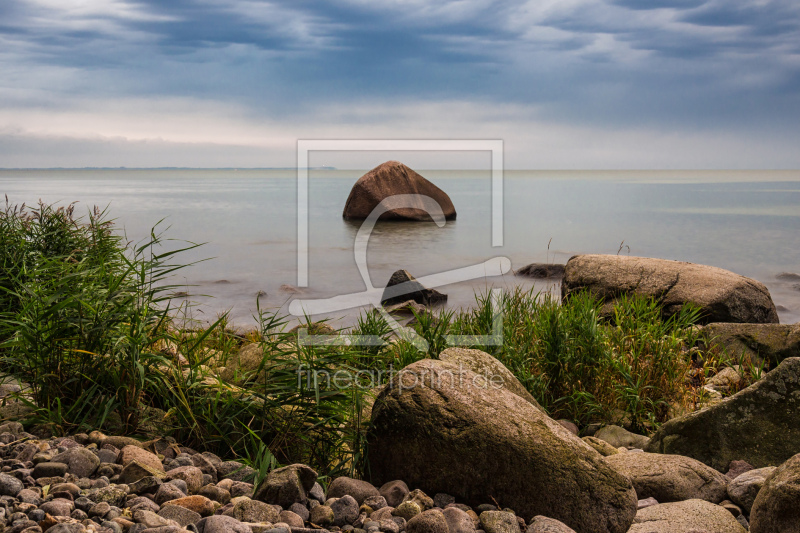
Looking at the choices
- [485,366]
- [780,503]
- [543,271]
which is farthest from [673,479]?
[543,271]

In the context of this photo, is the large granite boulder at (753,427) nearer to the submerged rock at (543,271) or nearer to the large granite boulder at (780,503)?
the large granite boulder at (780,503)

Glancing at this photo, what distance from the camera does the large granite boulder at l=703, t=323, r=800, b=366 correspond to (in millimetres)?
6508

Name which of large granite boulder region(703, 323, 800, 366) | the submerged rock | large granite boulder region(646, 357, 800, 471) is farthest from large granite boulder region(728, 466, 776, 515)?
the submerged rock

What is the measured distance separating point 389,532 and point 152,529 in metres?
1.03

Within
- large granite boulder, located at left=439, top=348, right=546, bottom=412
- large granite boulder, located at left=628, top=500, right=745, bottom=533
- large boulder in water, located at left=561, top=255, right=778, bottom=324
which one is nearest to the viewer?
large granite boulder, located at left=628, top=500, right=745, bottom=533

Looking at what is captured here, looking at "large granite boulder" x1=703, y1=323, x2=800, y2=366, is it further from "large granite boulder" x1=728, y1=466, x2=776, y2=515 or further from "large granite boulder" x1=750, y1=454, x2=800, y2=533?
"large granite boulder" x1=750, y1=454, x2=800, y2=533

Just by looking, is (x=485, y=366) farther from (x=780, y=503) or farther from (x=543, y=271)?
(x=543, y=271)

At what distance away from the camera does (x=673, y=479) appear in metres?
3.88

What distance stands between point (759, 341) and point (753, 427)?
249 centimetres

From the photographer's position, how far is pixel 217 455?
3.73m

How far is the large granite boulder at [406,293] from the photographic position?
36.6 ft

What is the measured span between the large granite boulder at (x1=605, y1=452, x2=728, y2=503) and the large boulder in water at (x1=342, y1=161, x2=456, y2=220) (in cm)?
1763

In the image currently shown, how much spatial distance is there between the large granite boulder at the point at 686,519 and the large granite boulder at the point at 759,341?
3354mm

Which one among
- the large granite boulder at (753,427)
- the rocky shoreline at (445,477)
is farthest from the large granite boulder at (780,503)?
the large granite boulder at (753,427)
